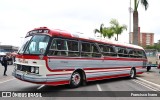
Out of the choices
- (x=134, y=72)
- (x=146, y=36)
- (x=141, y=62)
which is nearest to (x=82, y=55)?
(x=134, y=72)

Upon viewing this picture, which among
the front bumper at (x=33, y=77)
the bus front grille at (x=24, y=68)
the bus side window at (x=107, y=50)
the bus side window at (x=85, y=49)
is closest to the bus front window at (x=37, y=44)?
the bus front grille at (x=24, y=68)

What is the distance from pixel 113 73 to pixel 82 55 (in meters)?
4.33

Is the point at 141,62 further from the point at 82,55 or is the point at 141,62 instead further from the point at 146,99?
the point at 146,99

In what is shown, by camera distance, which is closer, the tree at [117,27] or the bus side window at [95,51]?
the bus side window at [95,51]

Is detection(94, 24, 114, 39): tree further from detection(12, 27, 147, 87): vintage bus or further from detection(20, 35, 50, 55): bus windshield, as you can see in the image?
detection(20, 35, 50, 55): bus windshield

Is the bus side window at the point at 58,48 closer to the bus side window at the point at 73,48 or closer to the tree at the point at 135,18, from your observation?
the bus side window at the point at 73,48

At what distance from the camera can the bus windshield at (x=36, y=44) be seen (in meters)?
12.7

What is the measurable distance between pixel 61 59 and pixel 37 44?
4.59ft

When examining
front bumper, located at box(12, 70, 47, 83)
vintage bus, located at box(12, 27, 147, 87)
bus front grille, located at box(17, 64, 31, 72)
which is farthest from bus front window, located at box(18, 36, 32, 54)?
front bumper, located at box(12, 70, 47, 83)

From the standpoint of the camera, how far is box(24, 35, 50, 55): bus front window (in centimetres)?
1275

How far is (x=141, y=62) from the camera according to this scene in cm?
2425

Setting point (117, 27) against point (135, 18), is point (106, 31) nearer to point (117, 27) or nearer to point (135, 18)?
point (117, 27)

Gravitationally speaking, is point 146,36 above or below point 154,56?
above

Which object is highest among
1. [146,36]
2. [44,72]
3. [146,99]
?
[146,36]
